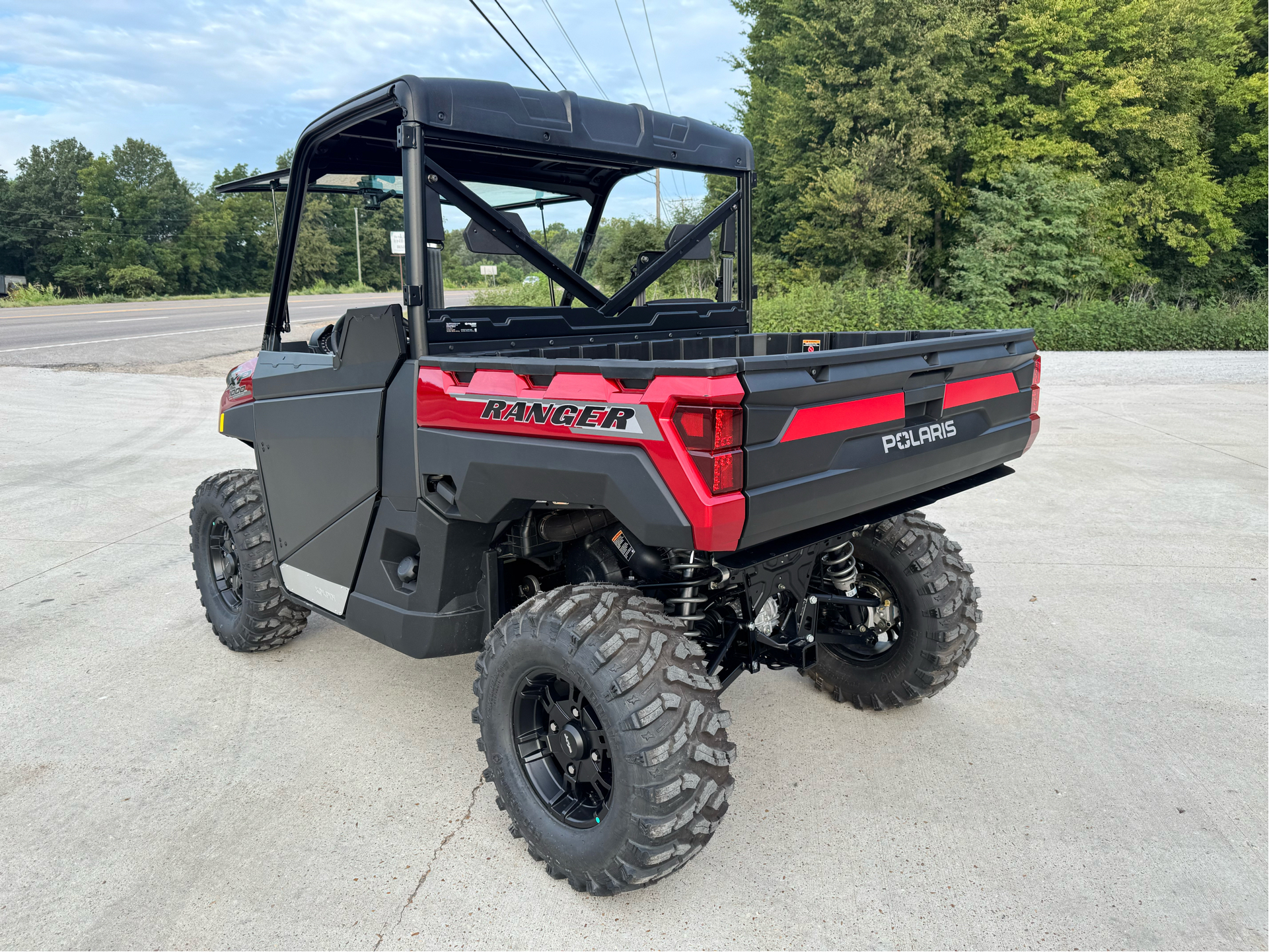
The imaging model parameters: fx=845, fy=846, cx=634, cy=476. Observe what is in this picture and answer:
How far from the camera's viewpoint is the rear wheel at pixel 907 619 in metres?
3.31

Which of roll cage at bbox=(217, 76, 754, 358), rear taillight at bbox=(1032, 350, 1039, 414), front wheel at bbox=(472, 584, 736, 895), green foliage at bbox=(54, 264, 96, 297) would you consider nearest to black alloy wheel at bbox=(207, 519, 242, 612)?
roll cage at bbox=(217, 76, 754, 358)

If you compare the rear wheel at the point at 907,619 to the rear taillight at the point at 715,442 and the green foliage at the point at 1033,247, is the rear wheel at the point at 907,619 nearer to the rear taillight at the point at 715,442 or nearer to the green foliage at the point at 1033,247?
the rear taillight at the point at 715,442

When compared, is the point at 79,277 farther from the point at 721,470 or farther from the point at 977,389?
the point at 721,470

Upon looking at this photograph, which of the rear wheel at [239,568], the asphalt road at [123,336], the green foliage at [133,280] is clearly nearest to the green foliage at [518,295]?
the rear wheel at [239,568]

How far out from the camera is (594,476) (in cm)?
221

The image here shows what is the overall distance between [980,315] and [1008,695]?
1904 centimetres

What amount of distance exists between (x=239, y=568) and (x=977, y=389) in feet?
10.6

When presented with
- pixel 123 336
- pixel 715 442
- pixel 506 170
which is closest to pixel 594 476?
pixel 715 442

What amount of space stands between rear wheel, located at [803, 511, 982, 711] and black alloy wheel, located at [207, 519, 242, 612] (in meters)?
2.83

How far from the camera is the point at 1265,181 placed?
83.3 ft

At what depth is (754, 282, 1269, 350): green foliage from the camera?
1730cm

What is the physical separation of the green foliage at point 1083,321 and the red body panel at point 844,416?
47.8ft

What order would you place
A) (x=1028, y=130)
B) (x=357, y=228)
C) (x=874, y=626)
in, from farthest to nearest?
(x=1028, y=130)
(x=357, y=228)
(x=874, y=626)

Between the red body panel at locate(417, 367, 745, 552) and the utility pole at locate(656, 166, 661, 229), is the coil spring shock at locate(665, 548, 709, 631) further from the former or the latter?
the utility pole at locate(656, 166, 661, 229)
